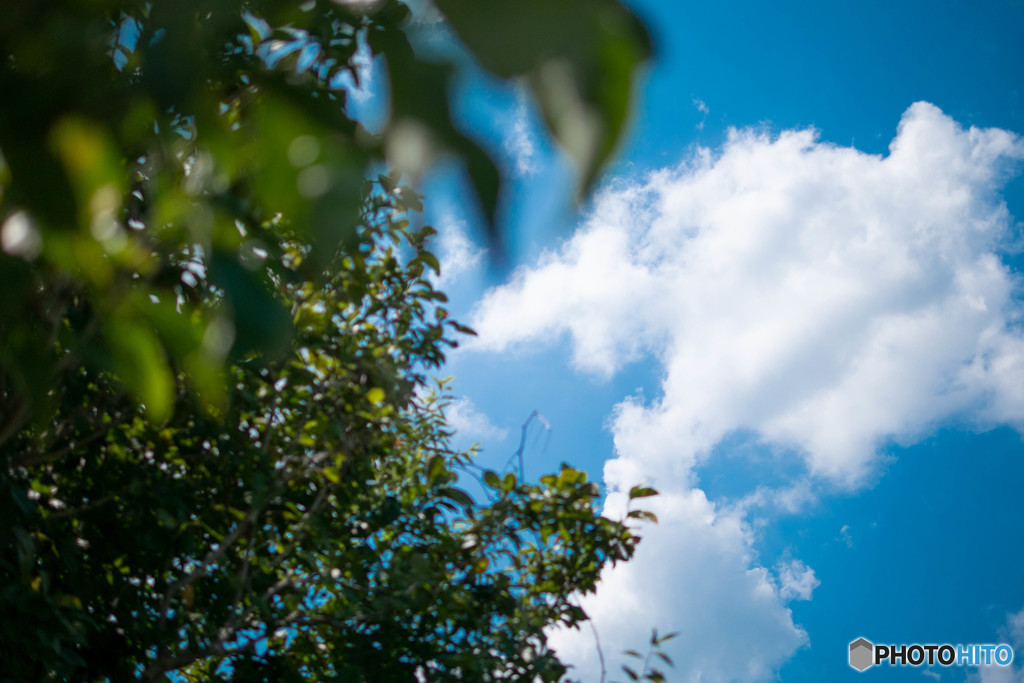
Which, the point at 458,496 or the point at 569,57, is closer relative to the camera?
the point at 569,57

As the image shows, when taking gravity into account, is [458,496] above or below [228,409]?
above

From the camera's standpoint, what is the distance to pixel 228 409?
1.30m

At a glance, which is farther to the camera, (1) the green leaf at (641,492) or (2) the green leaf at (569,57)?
(1) the green leaf at (641,492)

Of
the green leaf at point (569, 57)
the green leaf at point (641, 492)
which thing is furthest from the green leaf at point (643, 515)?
the green leaf at point (569, 57)

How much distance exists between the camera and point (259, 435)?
3521 mm

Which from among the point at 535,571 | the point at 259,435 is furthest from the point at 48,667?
the point at 535,571

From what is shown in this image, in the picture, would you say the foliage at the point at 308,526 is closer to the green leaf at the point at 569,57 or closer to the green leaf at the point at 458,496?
the green leaf at the point at 458,496

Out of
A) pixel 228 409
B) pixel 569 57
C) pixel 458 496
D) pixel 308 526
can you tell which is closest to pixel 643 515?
pixel 458 496

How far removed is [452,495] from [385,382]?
0.66 metres

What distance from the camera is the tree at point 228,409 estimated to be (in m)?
0.53

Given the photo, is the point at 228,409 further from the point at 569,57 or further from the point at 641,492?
the point at 641,492

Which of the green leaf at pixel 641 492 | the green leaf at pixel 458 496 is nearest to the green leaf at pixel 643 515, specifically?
the green leaf at pixel 641 492

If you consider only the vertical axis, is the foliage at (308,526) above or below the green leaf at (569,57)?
above

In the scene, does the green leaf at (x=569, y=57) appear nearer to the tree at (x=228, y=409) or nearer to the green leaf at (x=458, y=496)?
the tree at (x=228, y=409)
